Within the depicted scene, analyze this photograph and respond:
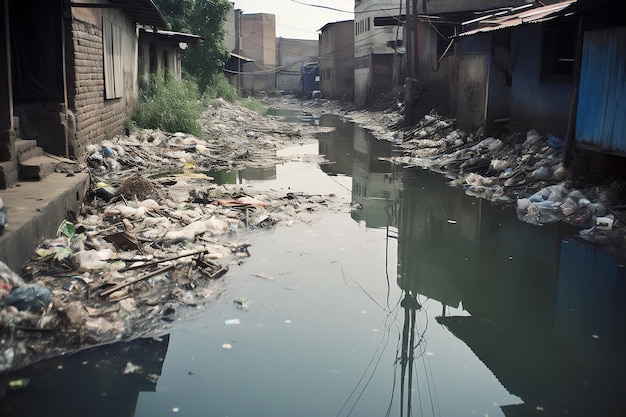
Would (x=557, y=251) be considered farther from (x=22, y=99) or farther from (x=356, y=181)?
(x=22, y=99)

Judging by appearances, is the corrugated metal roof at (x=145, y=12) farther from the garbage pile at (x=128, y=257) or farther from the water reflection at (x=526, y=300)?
the water reflection at (x=526, y=300)

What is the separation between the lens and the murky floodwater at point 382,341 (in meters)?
3.55

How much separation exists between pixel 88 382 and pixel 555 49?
34.0 ft

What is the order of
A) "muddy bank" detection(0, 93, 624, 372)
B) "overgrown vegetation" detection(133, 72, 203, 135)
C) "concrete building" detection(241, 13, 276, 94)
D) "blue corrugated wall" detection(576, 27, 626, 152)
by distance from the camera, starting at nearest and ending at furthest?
1. "muddy bank" detection(0, 93, 624, 372)
2. "blue corrugated wall" detection(576, 27, 626, 152)
3. "overgrown vegetation" detection(133, 72, 203, 135)
4. "concrete building" detection(241, 13, 276, 94)

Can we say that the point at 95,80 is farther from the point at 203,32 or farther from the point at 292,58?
the point at 292,58

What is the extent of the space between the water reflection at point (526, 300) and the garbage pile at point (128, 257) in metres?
1.83

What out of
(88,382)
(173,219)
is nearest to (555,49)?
(173,219)

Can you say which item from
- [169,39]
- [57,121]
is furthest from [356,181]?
[169,39]

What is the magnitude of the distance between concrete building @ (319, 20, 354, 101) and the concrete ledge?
3291 centimetres

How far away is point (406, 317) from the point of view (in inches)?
194

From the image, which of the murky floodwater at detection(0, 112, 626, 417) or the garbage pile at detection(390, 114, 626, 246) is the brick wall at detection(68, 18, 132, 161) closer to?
the murky floodwater at detection(0, 112, 626, 417)

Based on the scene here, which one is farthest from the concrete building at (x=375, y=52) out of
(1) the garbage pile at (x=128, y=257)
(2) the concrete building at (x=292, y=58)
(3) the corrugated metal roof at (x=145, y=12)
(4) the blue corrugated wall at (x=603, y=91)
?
(2) the concrete building at (x=292, y=58)

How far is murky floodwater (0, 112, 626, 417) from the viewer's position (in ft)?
11.7

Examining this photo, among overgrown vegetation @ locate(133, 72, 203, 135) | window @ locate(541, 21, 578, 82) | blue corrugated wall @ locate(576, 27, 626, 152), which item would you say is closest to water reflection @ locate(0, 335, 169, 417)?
blue corrugated wall @ locate(576, 27, 626, 152)
